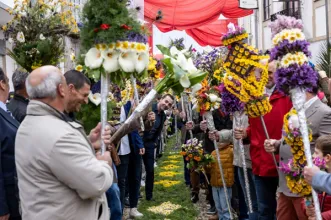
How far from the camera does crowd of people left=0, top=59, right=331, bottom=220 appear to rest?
2.79m

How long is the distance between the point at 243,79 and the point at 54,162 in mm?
2663

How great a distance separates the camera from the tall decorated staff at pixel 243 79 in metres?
4.73

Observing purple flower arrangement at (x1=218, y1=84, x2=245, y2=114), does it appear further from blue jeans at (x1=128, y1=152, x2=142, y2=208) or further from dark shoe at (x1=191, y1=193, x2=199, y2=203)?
dark shoe at (x1=191, y1=193, x2=199, y2=203)

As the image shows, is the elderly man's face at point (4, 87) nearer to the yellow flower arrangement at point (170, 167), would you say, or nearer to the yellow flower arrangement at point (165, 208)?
the yellow flower arrangement at point (165, 208)

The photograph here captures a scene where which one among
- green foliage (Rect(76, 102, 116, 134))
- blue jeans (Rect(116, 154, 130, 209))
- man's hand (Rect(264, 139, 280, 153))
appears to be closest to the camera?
green foliage (Rect(76, 102, 116, 134))

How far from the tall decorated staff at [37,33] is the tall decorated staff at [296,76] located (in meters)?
2.86

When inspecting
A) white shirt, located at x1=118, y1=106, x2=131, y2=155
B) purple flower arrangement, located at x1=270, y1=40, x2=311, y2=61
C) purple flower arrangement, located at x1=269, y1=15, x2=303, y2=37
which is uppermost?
purple flower arrangement, located at x1=269, y1=15, x2=303, y2=37

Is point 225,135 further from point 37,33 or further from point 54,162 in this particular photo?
point 54,162

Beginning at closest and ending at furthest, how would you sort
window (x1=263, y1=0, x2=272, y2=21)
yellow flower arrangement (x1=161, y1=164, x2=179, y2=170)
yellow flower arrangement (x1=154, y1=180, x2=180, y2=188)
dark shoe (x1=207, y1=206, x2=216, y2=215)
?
dark shoe (x1=207, y1=206, x2=216, y2=215) < yellow flower arrangement (x1=154, y1=180, x2=180, y2=188) < yellow flower arrangement (x1=161, y1=164, x2=179, y2=170) < window (x1=263, y1=0, x2=272, y2=21)

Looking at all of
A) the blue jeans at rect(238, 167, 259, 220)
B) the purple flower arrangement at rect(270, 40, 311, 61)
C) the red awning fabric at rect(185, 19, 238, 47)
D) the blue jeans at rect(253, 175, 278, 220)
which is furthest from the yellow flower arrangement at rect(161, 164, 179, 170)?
the purple flower arrangement at rect(270, 40, 311, 61)

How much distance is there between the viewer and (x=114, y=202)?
5.30 meters

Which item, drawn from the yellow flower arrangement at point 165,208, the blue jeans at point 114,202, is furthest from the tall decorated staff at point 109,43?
the yellow flower arrangement at point 165,208

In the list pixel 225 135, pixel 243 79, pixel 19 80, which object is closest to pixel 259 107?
pixel 243 79

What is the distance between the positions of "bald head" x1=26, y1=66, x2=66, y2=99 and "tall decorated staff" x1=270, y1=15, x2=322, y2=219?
1528 mm
